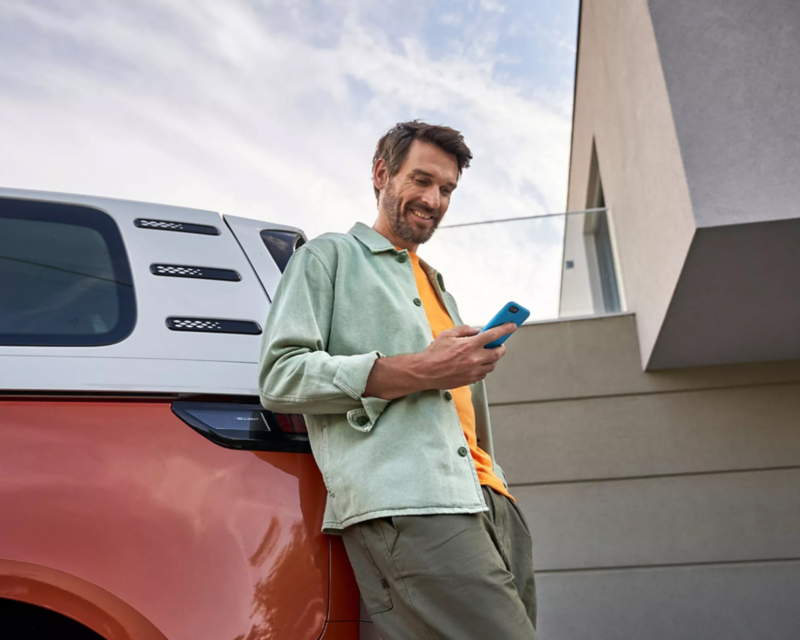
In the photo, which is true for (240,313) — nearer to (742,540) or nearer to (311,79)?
(742,540)

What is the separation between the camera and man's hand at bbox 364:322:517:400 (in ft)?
3.87

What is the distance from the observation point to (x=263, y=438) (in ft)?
3.99

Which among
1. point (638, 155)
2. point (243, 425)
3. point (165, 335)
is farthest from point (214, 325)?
point (638, 155)

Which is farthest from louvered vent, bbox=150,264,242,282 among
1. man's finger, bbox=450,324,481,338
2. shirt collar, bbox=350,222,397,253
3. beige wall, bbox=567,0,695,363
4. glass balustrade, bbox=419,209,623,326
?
glass balustrade, bbox=419,209,623,326

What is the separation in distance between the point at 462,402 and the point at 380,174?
25.6 inches

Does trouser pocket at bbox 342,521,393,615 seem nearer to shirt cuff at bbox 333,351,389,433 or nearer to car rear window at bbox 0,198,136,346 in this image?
shirt cuff at bbox 333,351,389,433

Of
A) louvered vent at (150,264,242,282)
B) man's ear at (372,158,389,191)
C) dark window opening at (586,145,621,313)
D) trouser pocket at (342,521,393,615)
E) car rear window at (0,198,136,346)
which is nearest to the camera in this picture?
trouser pocket at (342,521,393,615)

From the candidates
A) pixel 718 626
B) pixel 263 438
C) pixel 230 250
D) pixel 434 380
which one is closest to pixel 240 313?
pixel 230 250

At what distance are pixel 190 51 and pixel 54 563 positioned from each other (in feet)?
18.2

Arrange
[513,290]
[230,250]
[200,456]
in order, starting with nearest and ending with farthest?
[200,456]
[230,250]
[513,290]

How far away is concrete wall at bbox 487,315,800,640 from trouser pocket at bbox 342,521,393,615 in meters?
4.23

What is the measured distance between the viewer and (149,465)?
111 centimetres

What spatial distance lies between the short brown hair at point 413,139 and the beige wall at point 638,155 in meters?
1.95

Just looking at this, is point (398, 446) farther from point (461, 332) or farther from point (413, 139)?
point (413, 139)
